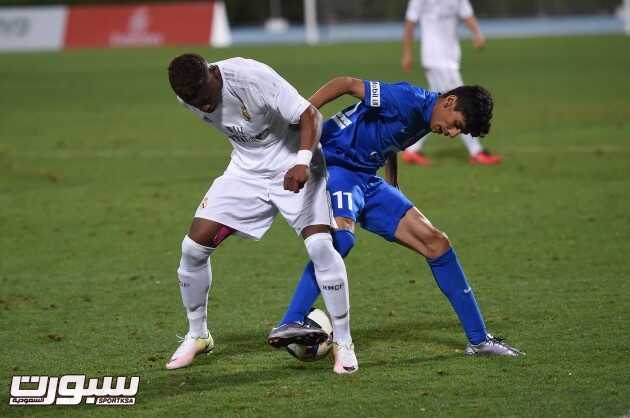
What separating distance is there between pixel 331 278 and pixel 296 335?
36 centimetres

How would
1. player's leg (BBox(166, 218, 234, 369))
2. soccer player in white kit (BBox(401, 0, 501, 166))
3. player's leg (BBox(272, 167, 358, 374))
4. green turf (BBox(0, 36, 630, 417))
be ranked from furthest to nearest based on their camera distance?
soccer player in white kit (BBox(401, 0, 501, 166))
player's leg (BBox(166, 218, 234, 369))
player's leg (BBox(272, 167, 358, 374))
green turf (BBox(0, 36, 630, 417))

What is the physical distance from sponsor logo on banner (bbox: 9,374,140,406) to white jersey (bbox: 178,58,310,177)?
1354 mm

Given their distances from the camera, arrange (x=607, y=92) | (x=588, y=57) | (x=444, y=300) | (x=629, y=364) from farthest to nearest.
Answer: (x=588, y=57) < (x=607, y=92) < (x=444, y=300) < (x=629, y=364)

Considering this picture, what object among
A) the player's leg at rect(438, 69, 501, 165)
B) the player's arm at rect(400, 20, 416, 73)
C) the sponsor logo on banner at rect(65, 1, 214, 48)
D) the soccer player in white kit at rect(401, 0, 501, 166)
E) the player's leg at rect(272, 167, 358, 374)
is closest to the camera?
the player's leg at rect(272, 167, 358, 374)

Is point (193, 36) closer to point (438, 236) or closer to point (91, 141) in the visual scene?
point (91, 141)

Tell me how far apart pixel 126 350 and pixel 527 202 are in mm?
5849

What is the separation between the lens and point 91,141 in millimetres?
17203

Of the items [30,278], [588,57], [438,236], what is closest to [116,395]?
[438,236]

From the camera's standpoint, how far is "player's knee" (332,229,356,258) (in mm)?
6598

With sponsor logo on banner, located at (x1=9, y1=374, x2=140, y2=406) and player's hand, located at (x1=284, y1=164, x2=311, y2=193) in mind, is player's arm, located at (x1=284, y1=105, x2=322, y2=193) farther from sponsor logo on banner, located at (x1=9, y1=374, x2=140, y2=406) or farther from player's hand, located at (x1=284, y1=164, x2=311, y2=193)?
sponsor logo on banner, located at (x1=9, y1=374, x2=140, y2=406)

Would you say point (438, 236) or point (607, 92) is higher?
point (438, 236)

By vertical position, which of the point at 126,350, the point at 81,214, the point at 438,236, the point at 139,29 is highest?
the point at 438,236

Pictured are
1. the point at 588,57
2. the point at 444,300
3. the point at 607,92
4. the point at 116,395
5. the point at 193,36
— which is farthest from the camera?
the point at 193,36

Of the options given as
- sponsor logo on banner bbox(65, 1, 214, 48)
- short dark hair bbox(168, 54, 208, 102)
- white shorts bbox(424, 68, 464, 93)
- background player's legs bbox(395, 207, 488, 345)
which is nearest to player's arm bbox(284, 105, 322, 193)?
short dark hair bbox(168, 54, 208, 102)
